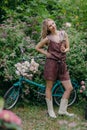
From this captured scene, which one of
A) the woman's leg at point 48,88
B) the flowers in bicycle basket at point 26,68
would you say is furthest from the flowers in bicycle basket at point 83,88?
the flowers in bicycle basket at point 26,68

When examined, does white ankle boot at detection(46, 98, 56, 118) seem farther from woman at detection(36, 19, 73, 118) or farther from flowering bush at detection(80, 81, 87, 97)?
flowering bush at detection(80, 81, 87, 97)

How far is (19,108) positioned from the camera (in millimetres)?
5988

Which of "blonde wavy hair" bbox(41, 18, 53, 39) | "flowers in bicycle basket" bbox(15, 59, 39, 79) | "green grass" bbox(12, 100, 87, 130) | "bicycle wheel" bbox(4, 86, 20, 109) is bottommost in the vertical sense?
"green grass" bbox(12, 100, 87, 130)

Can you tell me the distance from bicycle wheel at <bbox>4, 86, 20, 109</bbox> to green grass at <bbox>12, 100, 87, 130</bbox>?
137 millimetres

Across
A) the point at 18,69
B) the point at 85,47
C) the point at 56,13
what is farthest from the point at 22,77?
the point at 56,13

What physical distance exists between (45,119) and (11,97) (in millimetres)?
745

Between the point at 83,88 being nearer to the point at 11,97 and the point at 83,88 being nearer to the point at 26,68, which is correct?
the point at 26,68

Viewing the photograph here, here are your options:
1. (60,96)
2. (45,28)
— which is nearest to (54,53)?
(45,28)

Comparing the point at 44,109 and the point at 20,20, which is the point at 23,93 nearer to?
the point at 44,109

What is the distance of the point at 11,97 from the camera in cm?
584

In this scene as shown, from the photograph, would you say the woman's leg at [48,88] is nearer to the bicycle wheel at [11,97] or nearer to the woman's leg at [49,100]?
the woman's leg at [49,100]

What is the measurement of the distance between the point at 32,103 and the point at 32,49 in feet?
3.25

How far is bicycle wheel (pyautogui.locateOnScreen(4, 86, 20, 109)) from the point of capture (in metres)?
5.81

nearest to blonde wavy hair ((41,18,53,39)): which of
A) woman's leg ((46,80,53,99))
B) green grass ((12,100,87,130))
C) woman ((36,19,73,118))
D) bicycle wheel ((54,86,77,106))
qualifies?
woman ((36,19,73,118))
